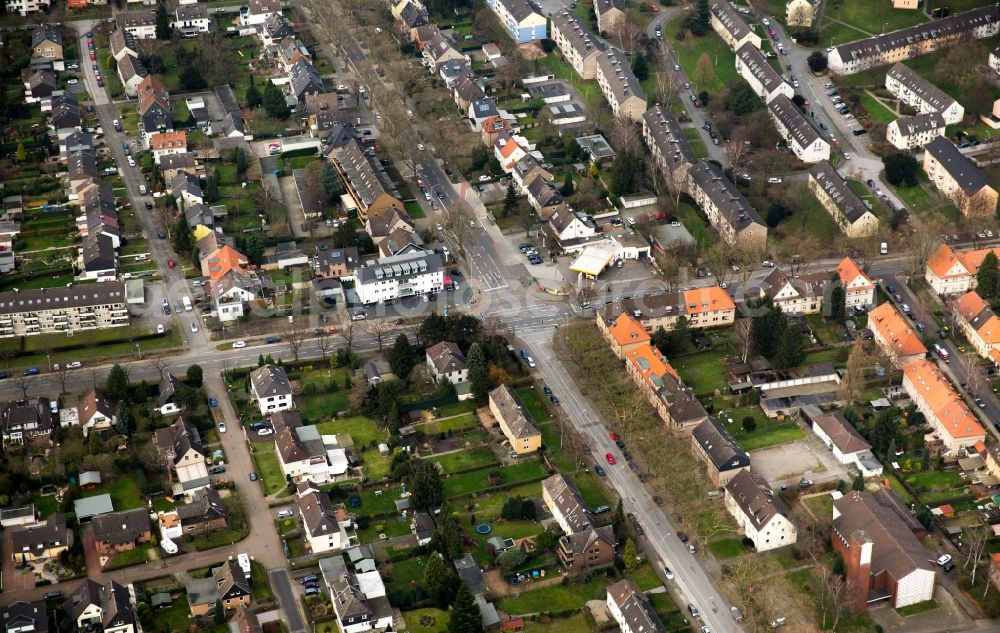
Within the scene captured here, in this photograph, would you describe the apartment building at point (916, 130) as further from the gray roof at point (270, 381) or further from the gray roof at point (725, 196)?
the gray roof at point (270, 381)

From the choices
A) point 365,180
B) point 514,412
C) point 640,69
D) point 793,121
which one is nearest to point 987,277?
point 793,121

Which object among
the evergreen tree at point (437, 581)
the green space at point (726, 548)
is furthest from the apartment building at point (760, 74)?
the evergreen tree at point (437, 581)

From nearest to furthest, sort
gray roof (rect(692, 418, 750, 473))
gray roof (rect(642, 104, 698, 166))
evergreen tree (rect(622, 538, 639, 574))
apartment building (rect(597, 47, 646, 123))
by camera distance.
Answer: evergreen tree (rect(622, 538, 639, 574)) → gray roof (rect(692, 418, 750, 473)) → gray roof (rect(642, 104, 698, 166)) → apartment building (rect(597, 47, 646, 123))

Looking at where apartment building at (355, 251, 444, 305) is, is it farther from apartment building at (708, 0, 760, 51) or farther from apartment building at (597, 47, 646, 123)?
apartment building at (708, 0, 760, 51)

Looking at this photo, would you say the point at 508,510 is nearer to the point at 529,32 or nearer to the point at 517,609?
the point at 517,609

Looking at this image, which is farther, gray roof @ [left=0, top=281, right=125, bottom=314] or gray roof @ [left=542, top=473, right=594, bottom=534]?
gray roof @ [left=0, top=281, right=125, bottom=314]

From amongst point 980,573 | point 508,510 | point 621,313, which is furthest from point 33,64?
point 980,573

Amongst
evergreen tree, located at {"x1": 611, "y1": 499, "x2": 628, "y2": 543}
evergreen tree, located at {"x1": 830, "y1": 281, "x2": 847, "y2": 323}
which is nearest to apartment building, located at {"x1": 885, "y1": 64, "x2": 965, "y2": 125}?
evergreen tree, located at {"x1": 830, "y1": 281, "x2": 847, "y2": 323}
